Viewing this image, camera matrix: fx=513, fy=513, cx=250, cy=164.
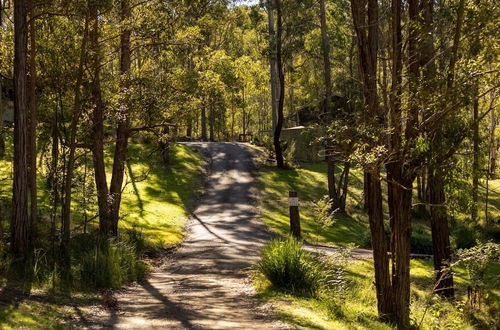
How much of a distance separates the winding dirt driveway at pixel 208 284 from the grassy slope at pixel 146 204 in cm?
65

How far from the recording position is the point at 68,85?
11.5 m

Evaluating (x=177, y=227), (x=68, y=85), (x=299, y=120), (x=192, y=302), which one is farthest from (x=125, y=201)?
(x=299, y=120)

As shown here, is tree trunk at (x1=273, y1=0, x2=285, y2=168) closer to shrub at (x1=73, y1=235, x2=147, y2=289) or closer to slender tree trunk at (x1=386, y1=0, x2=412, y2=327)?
shrub at (x1=73, y1=235, x2=147, y2=289)

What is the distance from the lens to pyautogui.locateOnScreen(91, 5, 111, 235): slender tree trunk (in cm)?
1153

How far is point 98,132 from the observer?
A: 12.5 meters

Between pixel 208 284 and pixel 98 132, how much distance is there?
16.1ft

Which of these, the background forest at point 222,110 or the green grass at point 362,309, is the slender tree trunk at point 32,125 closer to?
the background forest at point 222,110

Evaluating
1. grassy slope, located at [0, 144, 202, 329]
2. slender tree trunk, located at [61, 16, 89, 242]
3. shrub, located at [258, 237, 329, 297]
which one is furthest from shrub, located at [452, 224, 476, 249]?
slender tree trunk, located at [61, 16, 89, 242]

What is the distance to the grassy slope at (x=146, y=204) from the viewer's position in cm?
700

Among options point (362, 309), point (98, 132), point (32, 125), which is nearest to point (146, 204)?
point (98, 132)

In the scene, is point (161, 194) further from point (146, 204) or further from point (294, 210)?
point (294, 210)

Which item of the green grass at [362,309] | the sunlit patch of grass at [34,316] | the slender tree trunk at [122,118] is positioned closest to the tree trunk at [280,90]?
the slender tree trunk at [122,118]

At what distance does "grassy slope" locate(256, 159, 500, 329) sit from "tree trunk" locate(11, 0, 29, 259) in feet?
15.3

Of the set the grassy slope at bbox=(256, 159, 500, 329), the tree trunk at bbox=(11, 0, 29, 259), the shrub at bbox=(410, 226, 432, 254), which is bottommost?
the shrub at bbox=(410, 226, 432, 254)
